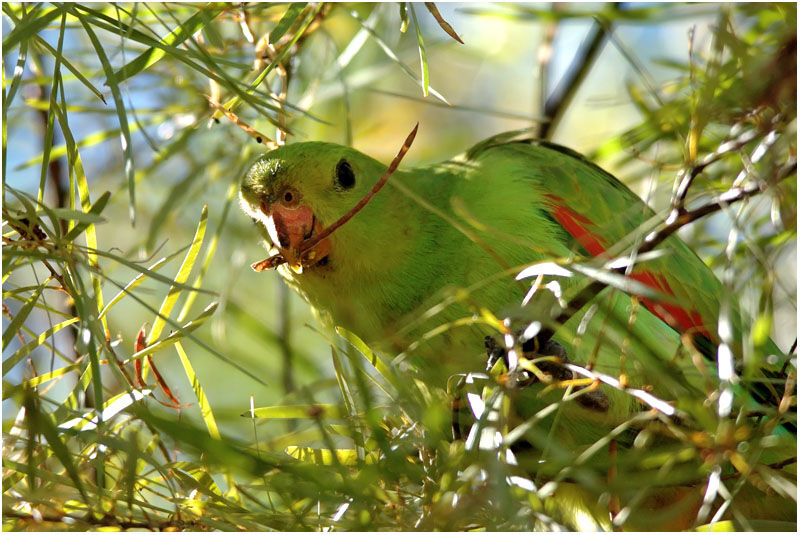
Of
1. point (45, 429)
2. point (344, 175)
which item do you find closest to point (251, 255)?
point (344, 175)

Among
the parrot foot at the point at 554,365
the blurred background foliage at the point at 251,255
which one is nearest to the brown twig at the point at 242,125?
the blurred background foliage at the point at 251,255

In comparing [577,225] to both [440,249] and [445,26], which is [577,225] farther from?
[445,26]

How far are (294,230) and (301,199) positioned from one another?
8cm

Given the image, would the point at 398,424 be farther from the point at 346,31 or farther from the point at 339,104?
the point at 346,31

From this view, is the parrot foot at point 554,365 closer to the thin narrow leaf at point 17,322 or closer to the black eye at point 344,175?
the black eye at point 344,175

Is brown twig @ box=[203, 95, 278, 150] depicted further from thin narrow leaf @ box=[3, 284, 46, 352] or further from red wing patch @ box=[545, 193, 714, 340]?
red wing patch @ box=[545, 193, 714, 340]

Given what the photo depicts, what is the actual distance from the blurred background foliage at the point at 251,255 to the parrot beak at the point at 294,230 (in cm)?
16

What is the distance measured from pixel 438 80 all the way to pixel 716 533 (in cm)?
377

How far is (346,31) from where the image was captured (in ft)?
12.3

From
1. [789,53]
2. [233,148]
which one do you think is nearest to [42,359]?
[233,148]

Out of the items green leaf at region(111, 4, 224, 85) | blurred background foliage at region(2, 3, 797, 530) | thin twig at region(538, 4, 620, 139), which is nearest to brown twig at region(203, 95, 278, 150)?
blurred background foliage at region(2, 3, 797, 530)

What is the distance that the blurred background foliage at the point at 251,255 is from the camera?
1191mm

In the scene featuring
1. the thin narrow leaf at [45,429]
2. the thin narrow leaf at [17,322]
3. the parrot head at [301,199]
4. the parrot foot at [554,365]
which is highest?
the parrot head at [301,199]

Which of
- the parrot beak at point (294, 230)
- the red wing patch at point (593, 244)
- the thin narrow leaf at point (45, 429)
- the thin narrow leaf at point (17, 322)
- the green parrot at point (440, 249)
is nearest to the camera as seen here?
the thin narrow leaf at point (45, 429)
